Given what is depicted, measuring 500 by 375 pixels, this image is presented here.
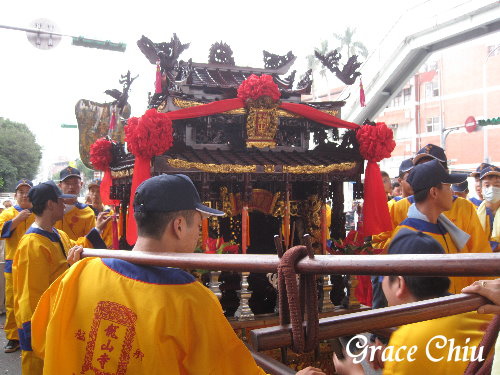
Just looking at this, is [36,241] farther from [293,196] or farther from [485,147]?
[485,147]

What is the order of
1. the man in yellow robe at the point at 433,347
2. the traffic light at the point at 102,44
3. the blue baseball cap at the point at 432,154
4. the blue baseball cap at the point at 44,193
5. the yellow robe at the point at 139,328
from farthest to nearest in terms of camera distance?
the traffic light at the point at 102,44, the blue baseball cap at the point at 432,154, the blue baseball cap at the point at 44,193, the yellow robe at the point at 139,328, the man in yellow robe at the point at 433,347

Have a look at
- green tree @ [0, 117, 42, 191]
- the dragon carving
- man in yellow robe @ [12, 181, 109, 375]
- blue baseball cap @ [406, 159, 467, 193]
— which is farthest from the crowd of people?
green tree @ [0, 117, 42, 191]

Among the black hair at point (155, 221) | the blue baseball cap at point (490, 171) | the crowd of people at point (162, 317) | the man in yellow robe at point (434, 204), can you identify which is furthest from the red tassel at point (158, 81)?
the blue baseball cap at point (490, 171)

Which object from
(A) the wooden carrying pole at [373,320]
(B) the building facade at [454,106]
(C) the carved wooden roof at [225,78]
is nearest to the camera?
(A) the wooden carrying pole at [373,320]

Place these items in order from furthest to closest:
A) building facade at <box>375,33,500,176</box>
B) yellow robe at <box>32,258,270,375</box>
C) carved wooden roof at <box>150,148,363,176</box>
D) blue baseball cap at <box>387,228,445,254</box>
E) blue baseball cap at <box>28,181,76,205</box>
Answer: building facade at <box>375,33,500,176</box> → carved wooden roof at <box>150,148,363,176</box> → blue baseball cap at <box>28,181,76,205</box> → blue baseball cap at <box>387,228,445,254</box> → yellow robe at <box>32,258,270,375</box>

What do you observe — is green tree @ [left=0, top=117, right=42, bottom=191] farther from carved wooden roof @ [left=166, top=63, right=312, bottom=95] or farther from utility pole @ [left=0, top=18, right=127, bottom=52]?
carved wooden roof @ [left=166, top=63, right=312, bottom=95]

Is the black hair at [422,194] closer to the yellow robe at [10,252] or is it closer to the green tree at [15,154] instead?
the yellow robe at [10,252]

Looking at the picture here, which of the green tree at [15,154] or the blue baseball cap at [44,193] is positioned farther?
the green tree at [15,154]

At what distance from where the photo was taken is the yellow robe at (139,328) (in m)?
1.73

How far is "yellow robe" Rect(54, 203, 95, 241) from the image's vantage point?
693cm

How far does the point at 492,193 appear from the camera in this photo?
19.8 ft

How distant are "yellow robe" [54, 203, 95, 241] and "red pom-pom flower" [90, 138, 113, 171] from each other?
2.48 feet

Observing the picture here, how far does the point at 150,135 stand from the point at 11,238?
358 cm

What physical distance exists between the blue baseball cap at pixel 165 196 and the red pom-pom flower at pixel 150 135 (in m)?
3.18
